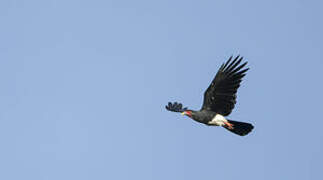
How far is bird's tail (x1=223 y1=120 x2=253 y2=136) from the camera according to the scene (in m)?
16.4

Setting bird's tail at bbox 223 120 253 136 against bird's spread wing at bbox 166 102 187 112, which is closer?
bird's tail at bbox 223 120 253 136

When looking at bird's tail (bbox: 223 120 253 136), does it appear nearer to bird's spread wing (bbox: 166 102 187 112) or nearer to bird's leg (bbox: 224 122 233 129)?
bird's leg (bbox: 224 122 233 129)

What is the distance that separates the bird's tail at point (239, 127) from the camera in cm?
1639

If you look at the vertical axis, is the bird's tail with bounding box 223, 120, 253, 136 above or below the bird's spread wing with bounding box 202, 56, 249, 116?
below

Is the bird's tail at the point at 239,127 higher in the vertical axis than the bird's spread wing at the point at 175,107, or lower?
lower

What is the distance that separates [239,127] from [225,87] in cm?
127

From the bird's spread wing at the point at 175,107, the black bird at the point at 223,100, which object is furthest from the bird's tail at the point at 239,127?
the bird's spread wing at the point at 175,107

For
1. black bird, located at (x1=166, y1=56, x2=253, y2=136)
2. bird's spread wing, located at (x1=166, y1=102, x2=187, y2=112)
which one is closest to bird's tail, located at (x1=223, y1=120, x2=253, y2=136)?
black bird, located at (x1=166, y1=56, x2=253, y2=136)

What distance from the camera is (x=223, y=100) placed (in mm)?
16391

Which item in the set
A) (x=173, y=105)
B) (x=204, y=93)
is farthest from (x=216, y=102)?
(x=173, y=105)

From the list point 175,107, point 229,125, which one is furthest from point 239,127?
point 175,107

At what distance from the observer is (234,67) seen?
16250 mm

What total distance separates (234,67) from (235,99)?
0.94 meters

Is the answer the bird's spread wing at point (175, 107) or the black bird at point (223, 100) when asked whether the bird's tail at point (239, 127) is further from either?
the bird's spread wing at point (175, 107)
